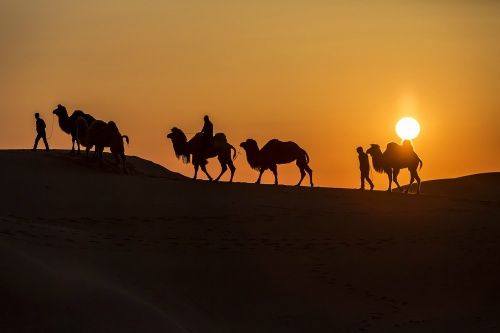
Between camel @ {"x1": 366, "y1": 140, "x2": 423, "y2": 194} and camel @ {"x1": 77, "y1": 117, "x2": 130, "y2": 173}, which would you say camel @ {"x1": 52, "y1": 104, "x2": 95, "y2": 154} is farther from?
camel @ {"x1": 366, "y1": 140, "x2": 423, "y2": 194}

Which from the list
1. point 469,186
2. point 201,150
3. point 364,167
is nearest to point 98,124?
point 201,150

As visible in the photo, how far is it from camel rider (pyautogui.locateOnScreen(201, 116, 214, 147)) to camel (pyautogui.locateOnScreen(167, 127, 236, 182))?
0.37ft

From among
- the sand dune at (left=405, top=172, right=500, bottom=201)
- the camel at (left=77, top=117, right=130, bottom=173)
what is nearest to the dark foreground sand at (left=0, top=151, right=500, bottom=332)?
the camel at (left=77, top=117, right=130, bottom=173)

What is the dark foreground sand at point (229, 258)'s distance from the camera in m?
13.3

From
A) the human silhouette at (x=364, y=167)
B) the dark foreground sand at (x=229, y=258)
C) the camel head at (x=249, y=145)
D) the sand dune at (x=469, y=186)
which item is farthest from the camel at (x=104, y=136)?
the sand dune at (x=469, y=186)

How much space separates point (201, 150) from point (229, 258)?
950 cm

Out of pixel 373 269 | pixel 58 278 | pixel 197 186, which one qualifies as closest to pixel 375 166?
pixel 197 186

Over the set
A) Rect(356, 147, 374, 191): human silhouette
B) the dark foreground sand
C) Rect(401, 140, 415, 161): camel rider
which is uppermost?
Rect(401, 140, 415, 161): camel rider

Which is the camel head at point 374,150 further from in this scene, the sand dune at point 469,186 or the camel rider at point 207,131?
the sand dune at point 469,186

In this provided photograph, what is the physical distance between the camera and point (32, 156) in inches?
1054

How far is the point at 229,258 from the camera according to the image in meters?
17.6

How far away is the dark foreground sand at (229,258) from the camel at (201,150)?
137 centimetres

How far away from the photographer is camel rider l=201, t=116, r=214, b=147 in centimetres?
2613

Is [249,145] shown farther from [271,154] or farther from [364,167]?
[364,167]
